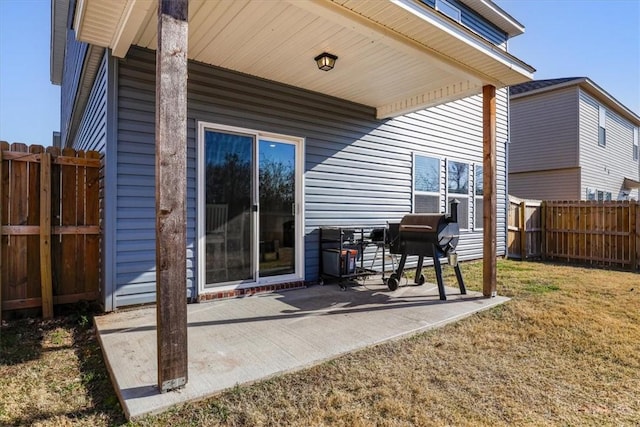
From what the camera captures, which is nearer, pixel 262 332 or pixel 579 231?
pixel 262 332

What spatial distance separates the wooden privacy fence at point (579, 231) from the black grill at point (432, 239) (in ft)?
17.3

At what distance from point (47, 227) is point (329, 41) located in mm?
3588

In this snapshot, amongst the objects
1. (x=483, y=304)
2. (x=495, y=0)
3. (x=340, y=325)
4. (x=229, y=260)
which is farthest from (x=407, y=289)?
(x=495, y=0)

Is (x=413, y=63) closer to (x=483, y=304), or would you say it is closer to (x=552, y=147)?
(x=483, y=304)

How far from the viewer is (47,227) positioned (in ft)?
12.3

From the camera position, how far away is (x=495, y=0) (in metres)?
7.92

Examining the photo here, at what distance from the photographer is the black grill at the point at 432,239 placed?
14.6 feet

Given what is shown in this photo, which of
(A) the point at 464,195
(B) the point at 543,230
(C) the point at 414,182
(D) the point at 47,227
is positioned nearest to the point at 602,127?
(B) the point at 543,230

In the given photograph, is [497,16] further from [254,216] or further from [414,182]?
[254,216]

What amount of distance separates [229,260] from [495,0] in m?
8.11

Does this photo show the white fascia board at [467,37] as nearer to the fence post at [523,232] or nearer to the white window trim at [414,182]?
the white window trim at [414,182]

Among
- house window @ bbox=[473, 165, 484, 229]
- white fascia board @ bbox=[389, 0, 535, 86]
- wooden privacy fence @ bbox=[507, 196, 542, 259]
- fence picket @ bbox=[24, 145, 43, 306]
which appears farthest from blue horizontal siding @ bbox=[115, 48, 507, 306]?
white fascia board @ bbox=[389, 0, 535, 86]

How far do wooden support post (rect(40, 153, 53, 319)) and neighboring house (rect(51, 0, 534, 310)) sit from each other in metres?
0.60

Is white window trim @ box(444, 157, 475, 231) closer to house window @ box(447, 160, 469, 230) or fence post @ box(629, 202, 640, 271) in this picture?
house window @ box(447, 160, 469, 230)
